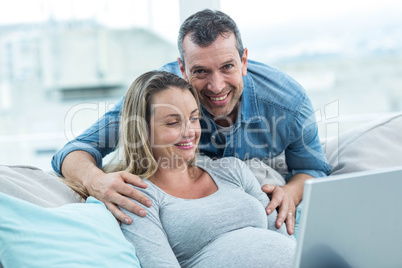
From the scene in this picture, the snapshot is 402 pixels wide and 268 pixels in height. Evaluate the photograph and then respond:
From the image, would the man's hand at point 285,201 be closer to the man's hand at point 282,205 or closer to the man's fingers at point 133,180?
the man's hand at point 282,205

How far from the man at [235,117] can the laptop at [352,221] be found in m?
0.67

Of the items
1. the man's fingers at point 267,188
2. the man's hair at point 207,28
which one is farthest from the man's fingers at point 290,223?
the man's hair at point 207,28

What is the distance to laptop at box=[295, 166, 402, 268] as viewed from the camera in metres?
0.74

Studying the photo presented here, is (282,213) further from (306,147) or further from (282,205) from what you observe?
(306,147)

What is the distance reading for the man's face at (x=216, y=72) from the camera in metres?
1.66

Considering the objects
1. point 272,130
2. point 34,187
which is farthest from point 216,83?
point 34,187

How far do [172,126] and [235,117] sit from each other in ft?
1.47

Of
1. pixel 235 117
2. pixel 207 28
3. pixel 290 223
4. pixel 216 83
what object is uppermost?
pixel 207 28

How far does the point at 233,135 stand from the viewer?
177cm

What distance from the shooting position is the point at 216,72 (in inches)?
65.9

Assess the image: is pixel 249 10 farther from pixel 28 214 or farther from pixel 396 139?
pixel 28 214

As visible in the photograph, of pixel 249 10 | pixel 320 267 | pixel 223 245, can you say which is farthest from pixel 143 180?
pixel 249 10

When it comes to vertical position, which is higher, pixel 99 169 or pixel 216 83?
pixel 216 83

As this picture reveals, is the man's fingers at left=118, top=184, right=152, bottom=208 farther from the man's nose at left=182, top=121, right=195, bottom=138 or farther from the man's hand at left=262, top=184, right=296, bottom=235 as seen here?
the man's hand at left=262, top=184, right=296, bottom=235
